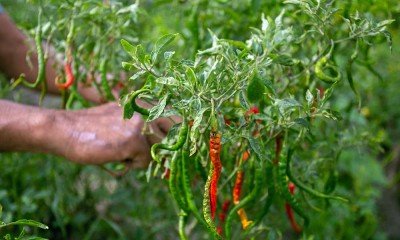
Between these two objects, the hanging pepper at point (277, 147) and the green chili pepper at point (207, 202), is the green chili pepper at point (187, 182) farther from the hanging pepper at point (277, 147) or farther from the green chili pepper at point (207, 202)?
the hanging pepper at point (277, 147)

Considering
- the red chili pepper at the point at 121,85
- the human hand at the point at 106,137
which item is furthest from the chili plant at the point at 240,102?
the red chili pepper at the point at 121,85

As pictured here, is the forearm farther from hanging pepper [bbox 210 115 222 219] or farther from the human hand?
hanging pepper [bbox 210 115 222 219]

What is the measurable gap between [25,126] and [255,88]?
0.63 m

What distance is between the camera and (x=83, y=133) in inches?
51.3

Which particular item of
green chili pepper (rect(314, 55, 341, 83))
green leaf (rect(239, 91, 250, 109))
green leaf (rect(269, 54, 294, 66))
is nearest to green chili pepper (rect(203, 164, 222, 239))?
green leaf (rect(239, 91, 250, 109))

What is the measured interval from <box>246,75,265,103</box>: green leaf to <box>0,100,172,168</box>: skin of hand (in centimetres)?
37

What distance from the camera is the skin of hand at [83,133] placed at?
1.28 metres

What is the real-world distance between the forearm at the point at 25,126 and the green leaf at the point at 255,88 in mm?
573

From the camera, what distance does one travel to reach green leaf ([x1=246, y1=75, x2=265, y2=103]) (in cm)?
91

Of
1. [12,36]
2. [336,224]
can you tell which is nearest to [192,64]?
[12,36]

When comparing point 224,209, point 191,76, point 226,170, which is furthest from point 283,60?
point 224,209

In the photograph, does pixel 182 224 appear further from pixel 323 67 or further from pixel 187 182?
pixel 323 67

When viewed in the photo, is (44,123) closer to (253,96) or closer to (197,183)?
(197,183)

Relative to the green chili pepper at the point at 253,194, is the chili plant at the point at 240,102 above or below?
above
